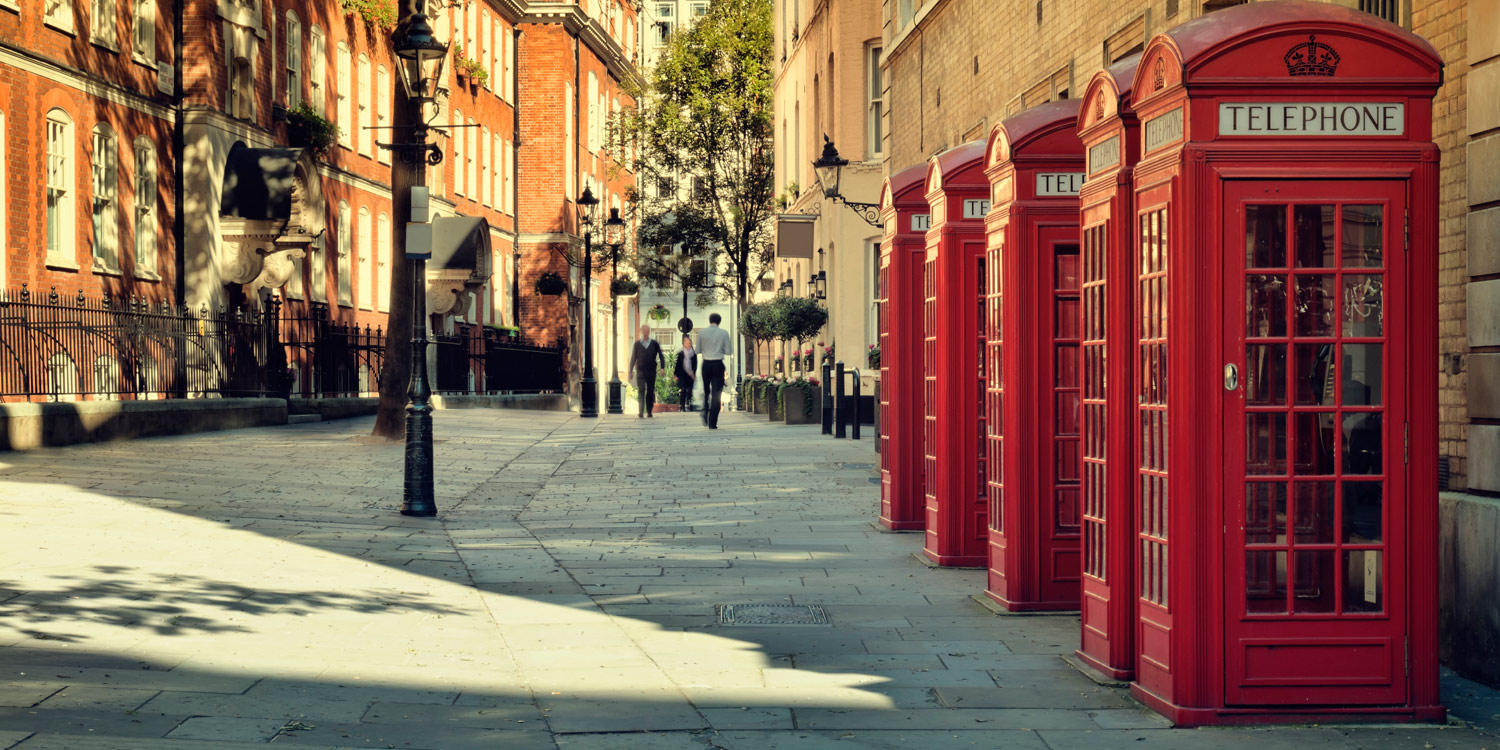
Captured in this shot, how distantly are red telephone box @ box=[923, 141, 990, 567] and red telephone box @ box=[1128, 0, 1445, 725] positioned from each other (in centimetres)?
409

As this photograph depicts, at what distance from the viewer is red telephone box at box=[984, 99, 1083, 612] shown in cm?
844

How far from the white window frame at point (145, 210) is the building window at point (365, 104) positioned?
39.8 ft

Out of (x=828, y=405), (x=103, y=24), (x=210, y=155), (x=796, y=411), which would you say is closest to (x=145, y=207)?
(x=210, y=155)

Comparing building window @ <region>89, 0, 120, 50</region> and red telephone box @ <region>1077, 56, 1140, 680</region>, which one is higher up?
building window @ <region>89, 0, 120, 50</region>

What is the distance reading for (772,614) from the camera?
28.2ft

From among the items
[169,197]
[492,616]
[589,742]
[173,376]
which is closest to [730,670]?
[589,742]

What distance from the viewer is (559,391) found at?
150 ft

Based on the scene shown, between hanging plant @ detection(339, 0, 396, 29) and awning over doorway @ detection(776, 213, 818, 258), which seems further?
awning over doorway @ detection(776, 213, 818, 258)

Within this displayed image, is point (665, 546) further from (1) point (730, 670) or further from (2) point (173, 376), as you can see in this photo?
(2) point (173, 376)

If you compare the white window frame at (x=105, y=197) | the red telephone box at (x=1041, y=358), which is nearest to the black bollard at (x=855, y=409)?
the white window frame at (x=105, y=197)

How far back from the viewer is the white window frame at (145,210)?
28.2m

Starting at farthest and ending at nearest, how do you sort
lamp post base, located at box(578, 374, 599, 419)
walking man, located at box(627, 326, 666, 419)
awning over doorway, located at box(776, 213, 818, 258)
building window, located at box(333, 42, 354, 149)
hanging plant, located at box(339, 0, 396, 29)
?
building window, located at box(333, 42, 354, 149) < lamp post base, located at box(578, 374, 599, 419) < walking man, located at box(627, 326, 666, 419) < awning over doorway, located at box(776, 213, 818, 258) < hanging plant, located at box(339, 0, 396, 29)

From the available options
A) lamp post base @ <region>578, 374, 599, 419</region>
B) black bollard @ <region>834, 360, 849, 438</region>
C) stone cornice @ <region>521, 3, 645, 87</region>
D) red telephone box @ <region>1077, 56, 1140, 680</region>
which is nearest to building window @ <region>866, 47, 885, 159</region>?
black bollard @ <region>834, 360, 849, 438</region>

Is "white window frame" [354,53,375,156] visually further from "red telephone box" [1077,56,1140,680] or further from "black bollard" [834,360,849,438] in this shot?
"red telephone box" [1077,56,1140,680]
